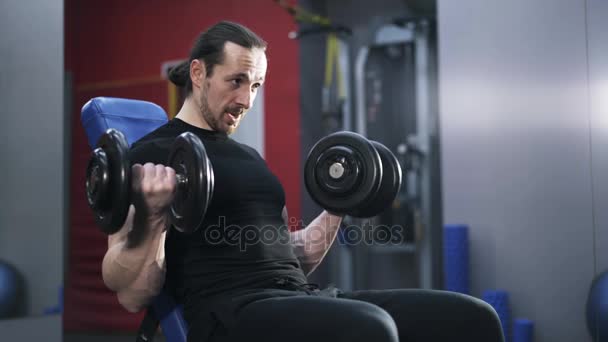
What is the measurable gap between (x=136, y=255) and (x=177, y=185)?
0.52 feet

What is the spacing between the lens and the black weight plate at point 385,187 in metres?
1.44

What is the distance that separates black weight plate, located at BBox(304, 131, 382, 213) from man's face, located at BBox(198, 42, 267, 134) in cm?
20

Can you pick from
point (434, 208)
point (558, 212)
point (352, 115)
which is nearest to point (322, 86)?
point (352, 115)

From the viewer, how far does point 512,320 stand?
2498 mm

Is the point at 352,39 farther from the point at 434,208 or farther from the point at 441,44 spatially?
the point at 441,44

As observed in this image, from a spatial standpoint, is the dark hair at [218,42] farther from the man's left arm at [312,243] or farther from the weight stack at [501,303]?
the weight stack at [501,303]

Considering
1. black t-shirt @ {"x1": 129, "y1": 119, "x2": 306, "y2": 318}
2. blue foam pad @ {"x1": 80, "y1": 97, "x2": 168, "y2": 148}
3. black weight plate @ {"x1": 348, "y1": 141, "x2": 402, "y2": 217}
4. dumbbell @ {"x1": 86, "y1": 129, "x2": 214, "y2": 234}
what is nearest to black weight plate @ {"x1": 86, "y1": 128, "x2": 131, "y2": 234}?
dumbbell @ {"x1": 86, "y1": 129, "x2": 214, "y2": 234}

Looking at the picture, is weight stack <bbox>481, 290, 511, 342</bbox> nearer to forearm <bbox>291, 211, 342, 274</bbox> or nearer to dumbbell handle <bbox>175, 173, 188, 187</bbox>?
forearm <bbox>291, 211, 342, 274</bbox>

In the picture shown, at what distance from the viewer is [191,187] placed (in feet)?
3.70

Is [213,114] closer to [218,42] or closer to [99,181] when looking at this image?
[218,42]

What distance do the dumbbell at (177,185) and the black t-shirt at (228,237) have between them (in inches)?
4.9

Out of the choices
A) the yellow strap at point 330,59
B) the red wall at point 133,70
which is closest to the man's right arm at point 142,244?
the red wall at point 133,70

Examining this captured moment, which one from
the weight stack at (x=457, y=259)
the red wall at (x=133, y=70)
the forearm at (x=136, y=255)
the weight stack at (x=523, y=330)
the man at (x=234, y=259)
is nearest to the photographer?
the man at (x=234, y=259)

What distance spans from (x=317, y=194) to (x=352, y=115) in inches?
93.8
